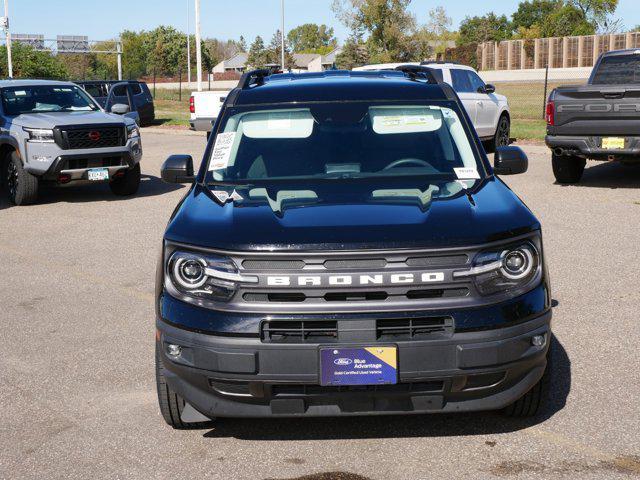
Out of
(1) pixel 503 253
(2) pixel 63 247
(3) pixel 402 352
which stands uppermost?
(1) pixel 503 253

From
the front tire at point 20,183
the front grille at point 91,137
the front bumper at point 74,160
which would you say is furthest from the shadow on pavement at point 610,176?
the front tire at point 20,183

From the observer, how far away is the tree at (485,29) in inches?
4902

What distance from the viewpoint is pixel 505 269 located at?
4.13 m

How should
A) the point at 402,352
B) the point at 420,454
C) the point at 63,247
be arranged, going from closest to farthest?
the point at 402,352 → the point at 420,454 → the point at 63,247

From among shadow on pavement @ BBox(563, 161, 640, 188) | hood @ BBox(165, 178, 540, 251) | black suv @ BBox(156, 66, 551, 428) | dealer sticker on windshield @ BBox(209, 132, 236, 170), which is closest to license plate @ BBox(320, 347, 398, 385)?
black suv @ BBox(156, 66, 551, 428)

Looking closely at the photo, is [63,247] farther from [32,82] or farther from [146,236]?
[32,82]

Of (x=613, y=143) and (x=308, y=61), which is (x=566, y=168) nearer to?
(x=613, y=143)

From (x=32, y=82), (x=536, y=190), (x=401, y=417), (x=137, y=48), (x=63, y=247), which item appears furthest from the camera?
(x=137, y=48)

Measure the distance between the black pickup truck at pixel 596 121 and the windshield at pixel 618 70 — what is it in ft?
4.90

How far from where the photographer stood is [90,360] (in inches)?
234

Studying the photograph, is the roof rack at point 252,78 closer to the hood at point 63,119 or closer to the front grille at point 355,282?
the front grille at point 355,282

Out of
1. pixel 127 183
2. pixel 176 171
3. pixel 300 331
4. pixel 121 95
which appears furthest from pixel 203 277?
pixel 121 95

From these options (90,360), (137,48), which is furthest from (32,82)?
(137,48)

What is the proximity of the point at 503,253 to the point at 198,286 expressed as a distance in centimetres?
136
